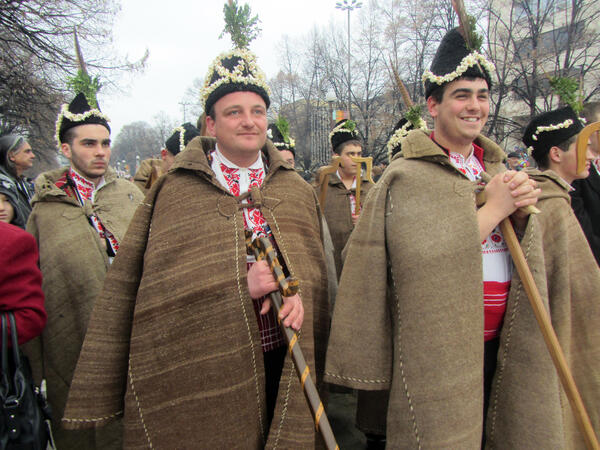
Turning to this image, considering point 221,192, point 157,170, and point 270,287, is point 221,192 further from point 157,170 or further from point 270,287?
point 157,170

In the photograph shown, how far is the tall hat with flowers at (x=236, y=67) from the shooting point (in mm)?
2150

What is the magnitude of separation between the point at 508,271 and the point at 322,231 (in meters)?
1.05

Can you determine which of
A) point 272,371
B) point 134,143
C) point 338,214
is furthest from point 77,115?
point 134,143

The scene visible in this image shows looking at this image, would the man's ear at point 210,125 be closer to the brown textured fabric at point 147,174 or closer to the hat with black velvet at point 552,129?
the hat with black velvet at point 552,129

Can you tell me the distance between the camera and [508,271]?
207 cm

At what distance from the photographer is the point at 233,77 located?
2141mm

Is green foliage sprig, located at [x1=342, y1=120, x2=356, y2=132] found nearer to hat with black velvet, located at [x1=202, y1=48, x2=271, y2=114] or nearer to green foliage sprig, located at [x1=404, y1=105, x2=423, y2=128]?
green foliage sprig, located at [x1=404, y1=105, x2=423, y2=128]

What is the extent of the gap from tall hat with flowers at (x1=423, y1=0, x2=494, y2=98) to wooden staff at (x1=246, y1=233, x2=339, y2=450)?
127cm

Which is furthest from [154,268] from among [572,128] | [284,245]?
[572,128]

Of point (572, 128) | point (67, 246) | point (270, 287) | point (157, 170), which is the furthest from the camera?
point (157, 170)

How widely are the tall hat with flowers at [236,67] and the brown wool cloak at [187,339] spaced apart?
41cm

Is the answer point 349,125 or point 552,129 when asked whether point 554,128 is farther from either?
point 349,125

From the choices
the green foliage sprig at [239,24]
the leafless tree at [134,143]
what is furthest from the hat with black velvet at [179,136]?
the leafless tree at [134,143]

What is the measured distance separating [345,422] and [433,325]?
2428 millimetres
